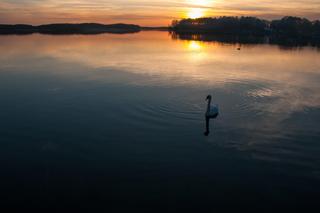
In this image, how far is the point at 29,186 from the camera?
566 inches

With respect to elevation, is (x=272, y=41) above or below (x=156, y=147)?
above

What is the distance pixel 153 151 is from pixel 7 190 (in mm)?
7507

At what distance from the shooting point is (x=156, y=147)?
1825 cm

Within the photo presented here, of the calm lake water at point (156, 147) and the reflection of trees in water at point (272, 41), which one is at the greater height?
the reflection of trees in water at point (272, 41)

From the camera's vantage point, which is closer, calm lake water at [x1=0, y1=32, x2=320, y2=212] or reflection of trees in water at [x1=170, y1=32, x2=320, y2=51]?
calm lake water at [x1=0, y1=32, x2=320, y2=212]

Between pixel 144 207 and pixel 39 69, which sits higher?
pixel 39 69

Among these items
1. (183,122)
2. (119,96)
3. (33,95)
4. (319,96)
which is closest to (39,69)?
(33,95)

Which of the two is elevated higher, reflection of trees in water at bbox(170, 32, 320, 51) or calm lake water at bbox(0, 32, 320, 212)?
reflection of trees in water at bbox(170, 32, 320, 51)

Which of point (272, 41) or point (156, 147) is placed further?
point (272, 41)

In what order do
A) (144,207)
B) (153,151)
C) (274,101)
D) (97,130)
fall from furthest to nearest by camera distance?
(274,101) < (97,130) < (153,151) < (144,207)

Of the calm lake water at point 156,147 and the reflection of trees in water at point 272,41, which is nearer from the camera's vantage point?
the calm lake water at point 156,147

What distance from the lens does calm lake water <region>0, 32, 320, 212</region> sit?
1375 centimetres

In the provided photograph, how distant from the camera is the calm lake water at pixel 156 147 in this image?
13750 mm

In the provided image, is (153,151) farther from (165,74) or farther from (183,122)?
(165,74)
